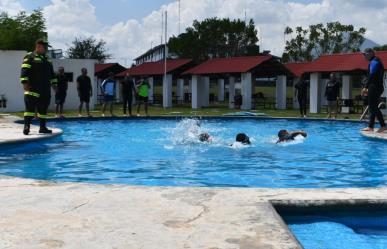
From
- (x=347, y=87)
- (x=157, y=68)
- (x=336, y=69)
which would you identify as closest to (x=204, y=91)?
(x=157, y=68)

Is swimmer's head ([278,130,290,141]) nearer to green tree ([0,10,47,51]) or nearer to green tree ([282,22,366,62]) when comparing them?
green tree ([0,10,47,51])

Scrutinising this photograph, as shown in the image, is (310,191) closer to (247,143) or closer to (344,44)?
(247,143)

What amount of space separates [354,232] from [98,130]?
12.8m

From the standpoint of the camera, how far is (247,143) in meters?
12.0

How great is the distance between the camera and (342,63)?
2788 cm

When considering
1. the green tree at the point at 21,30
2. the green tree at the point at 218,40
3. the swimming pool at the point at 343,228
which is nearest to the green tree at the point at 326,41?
the green tree at the point at 218,40

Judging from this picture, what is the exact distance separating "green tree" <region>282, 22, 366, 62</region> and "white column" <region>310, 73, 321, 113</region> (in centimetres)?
2195

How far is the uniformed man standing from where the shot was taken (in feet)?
36.5

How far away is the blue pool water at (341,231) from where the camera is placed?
4.36 m

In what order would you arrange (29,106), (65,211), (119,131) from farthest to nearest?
(119,131) → (29,106) → (65,211)

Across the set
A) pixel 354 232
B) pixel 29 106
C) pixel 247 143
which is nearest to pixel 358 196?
pixel 354 232

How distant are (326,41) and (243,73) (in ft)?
76.3

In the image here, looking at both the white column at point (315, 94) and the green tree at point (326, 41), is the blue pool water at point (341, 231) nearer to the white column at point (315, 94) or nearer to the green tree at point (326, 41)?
the white column at point (315, 94)

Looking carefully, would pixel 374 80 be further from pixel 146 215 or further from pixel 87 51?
pixel 87 51
